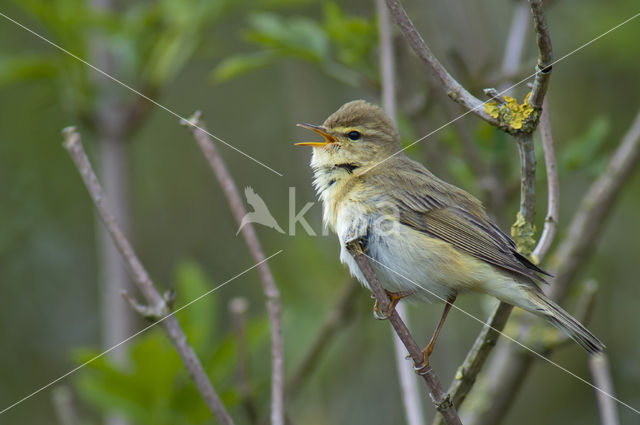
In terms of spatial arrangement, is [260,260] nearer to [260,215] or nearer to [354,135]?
[260,215]

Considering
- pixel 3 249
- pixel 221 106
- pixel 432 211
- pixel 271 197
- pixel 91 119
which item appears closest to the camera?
pixel 432 211

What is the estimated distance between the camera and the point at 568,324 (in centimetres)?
252

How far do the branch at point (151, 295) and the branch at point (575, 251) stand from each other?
1.84 metres

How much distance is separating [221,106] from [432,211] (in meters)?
3.87

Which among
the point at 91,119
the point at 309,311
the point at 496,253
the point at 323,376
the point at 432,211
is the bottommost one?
the point at 323,376

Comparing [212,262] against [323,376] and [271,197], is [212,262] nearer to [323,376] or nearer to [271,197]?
[271,197]

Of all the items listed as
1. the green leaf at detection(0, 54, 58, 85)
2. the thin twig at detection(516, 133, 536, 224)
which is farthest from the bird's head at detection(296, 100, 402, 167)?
the green leaf at detection(0, 54, 58, 85)

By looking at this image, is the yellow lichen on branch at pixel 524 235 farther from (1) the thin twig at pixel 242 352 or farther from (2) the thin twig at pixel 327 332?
(2) the thin twig at pixel 327 332

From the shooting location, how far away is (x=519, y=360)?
3752 mm

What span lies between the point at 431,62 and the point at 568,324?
42.2 inches

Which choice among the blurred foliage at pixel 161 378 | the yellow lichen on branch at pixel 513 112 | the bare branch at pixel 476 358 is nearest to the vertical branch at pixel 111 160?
the blurred foliage at pixel 161 378

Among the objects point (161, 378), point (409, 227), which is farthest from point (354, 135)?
point (161, 378)

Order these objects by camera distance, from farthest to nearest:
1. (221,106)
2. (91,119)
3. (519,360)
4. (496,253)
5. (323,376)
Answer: (221,106) < (323,376) < (91,119) < (519,360) < (496,253)

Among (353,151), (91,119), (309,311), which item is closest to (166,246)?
(309,311)
